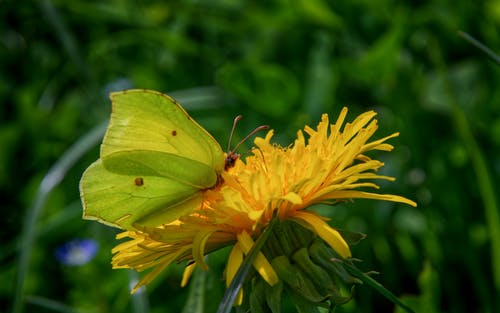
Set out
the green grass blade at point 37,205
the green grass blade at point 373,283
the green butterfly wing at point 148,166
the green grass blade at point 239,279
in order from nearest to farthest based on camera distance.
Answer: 1. the green grass blade at point 239,279
2. the green grass blade at point 373,283
3. the green butterfly wing at point 148,166
4. the green grass blade at point 37,205

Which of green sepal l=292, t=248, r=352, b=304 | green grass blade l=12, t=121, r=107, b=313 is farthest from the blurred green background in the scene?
green sepal l=292, t=248, r=352, b=304

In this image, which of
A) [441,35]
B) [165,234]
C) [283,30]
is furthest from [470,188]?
[165,234]

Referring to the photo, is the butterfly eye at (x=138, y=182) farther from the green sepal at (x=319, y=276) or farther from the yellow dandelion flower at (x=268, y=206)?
the green sepal at (x=319, y=276)

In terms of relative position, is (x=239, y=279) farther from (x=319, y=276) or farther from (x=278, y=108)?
(x=278, y=108)

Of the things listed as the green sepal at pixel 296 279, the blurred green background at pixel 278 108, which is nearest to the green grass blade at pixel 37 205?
the blurred green background at pixel 278 108

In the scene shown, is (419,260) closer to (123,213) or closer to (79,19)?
(123,213)

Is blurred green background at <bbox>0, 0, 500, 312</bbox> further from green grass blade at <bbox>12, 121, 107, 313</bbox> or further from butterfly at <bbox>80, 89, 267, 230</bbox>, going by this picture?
butterfly at <bbox>80, 89, 267, 230</bbox>
